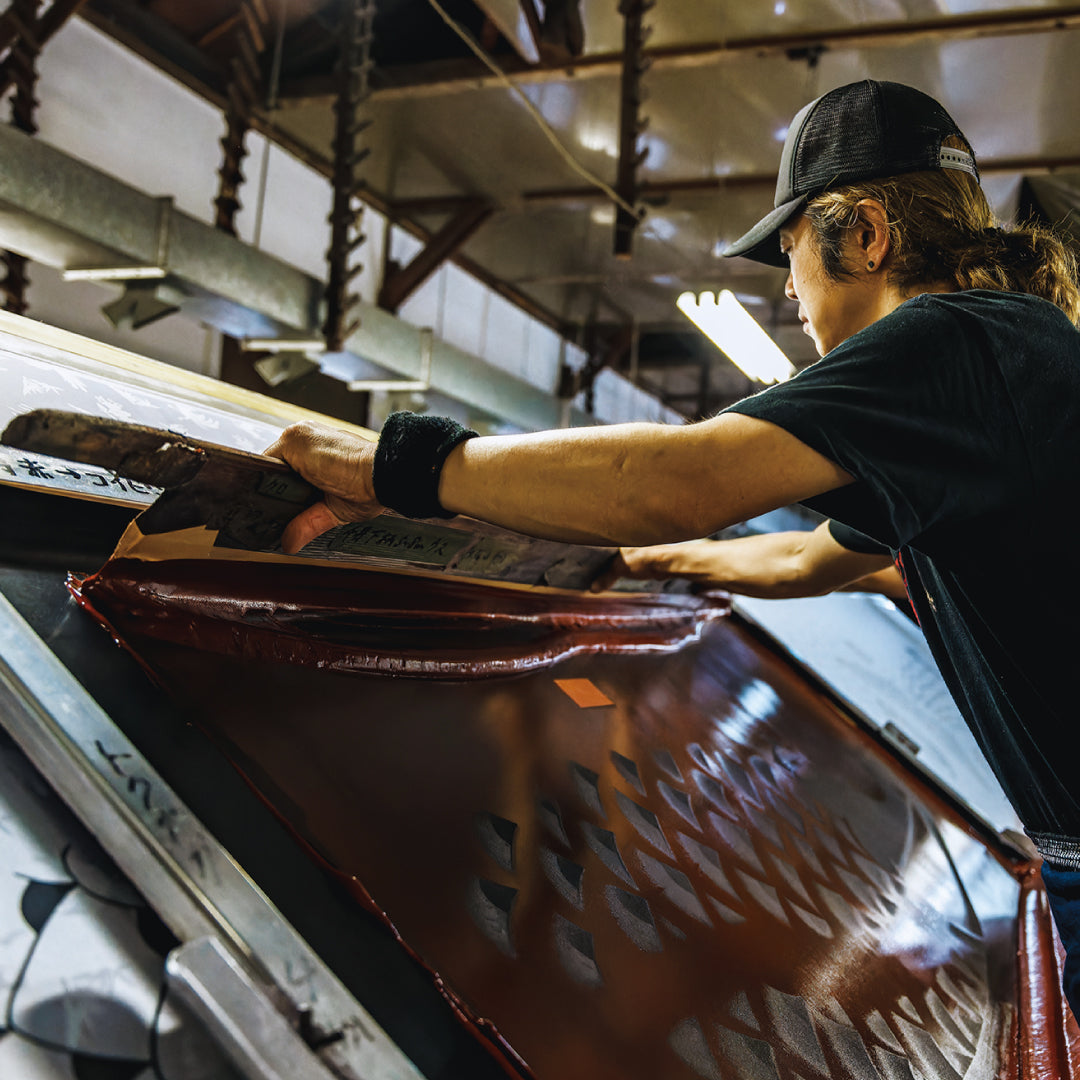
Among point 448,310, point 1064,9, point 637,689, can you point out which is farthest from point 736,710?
point 448,310

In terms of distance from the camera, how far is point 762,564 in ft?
4.70

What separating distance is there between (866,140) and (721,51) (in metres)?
3.56

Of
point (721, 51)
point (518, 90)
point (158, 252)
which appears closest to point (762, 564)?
point (518, 90)

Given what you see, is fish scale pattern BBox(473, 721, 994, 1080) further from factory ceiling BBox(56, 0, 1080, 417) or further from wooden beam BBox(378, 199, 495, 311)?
wooden beam BBox(378, 199, 495, 311)

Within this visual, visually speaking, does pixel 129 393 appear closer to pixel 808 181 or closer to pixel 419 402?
pixel 808 181

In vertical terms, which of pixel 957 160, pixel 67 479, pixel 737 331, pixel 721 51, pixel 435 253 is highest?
pixel 721 51

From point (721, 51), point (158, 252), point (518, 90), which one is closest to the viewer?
point (518, 90)

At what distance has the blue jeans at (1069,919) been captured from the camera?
0.82 m

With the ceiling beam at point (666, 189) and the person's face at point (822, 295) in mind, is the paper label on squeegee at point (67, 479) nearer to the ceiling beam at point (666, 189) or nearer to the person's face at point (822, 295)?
the person's face at point (822, 295)

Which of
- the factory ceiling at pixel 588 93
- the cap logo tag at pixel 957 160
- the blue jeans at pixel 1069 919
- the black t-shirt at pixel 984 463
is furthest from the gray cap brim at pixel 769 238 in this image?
the factory ceiling at pixel 588 93

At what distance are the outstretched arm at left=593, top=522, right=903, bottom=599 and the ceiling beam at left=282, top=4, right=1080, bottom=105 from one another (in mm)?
3118

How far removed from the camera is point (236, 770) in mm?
601

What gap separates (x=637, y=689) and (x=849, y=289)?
21.2 inches

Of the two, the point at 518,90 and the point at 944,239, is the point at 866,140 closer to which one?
the point at 944,239
